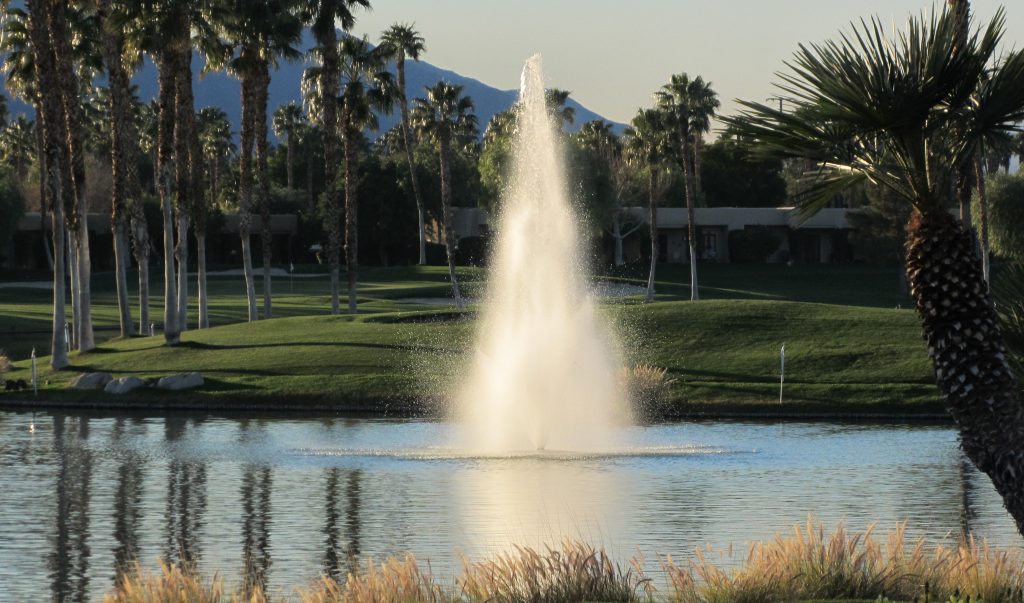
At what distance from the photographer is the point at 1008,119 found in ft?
41.4

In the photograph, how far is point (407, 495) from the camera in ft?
84.7

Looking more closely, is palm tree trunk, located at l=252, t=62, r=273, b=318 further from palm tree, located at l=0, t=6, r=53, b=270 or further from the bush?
the bush

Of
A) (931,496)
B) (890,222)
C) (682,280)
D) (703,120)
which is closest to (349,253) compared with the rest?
(703,120)

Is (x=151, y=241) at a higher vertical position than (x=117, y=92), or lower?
lower

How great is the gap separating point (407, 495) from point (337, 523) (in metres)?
3.17

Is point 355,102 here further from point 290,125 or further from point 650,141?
point 290,125

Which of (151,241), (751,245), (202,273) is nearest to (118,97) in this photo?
(202,273)

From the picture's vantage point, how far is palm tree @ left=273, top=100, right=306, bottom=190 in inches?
5369

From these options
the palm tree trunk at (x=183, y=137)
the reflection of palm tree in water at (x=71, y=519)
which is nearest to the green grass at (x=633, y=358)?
the palm tree trunk at (x=183, y=137)

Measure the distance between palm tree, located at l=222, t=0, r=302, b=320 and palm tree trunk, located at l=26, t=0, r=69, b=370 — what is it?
26.2ft

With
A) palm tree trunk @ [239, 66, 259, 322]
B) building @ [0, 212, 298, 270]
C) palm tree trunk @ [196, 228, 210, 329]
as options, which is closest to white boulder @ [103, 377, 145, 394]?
palm tree trunk @ [196, 228, 210, 329]

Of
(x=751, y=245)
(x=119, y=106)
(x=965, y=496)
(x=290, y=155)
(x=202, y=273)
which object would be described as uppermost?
(x=290, y=155)

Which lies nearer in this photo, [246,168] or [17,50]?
[17,50]

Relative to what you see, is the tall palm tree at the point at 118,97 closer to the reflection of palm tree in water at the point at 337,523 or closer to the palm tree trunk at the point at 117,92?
the palm tree trunk at the point at 117,92
